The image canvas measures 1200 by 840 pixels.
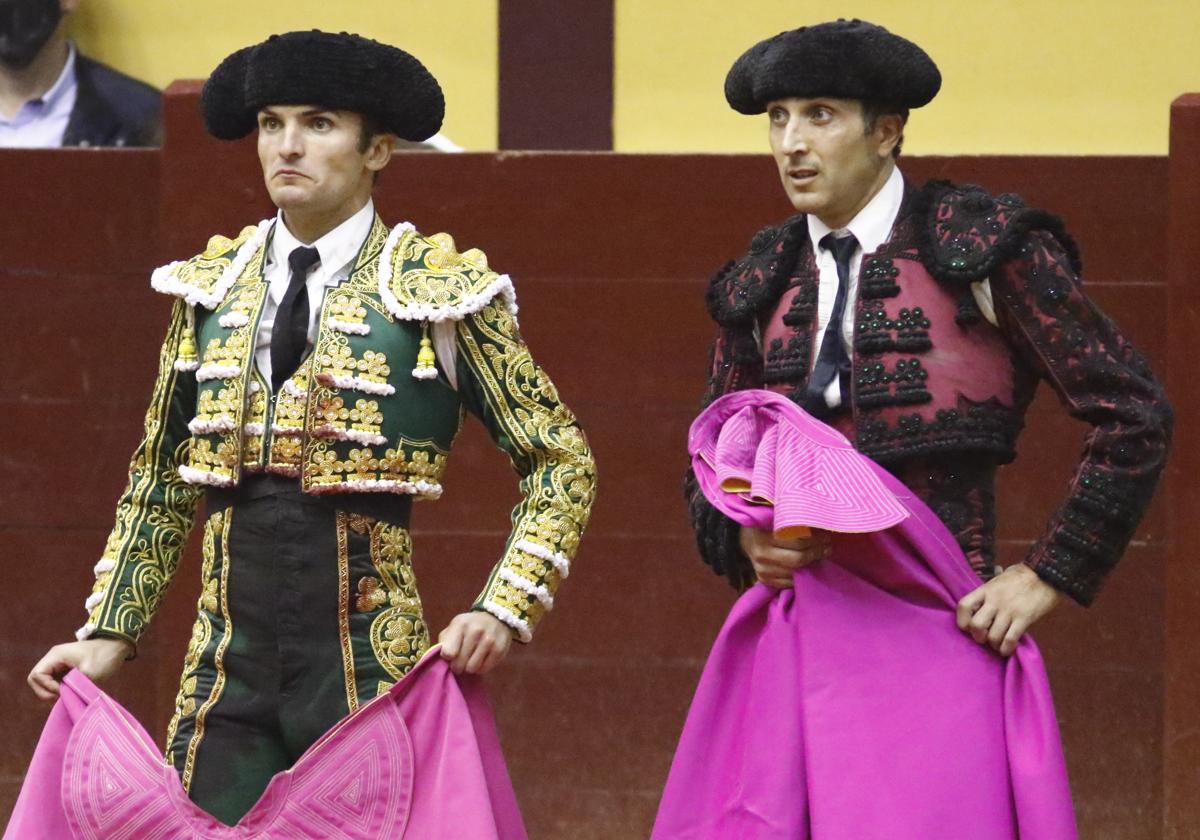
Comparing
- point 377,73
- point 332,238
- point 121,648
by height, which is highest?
Answer: point 377,73

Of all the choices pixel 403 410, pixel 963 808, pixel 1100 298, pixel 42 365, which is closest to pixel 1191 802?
pixel 1100 298

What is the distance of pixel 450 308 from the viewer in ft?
12.6

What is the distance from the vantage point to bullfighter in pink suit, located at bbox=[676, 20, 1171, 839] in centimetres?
364

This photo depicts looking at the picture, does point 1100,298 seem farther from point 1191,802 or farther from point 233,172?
point 233,172

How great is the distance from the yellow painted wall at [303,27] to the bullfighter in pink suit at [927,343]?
255 centimetres

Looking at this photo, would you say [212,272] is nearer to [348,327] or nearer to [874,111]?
[348,327]

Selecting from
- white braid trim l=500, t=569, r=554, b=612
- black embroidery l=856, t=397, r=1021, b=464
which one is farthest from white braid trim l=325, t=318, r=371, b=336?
black embroidery l=856, t=397, r=1021, b=464

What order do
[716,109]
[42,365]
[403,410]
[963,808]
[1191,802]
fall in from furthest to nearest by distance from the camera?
1. [716,109]
2. [42,365]
3. [1191,802]
4. [403,410]
5. [963,808]

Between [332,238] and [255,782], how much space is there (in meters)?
0.85

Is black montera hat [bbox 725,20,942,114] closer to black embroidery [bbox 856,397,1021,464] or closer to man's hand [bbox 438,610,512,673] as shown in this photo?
black embroidery [bbox 856,397,1021,464]

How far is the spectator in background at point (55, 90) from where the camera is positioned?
6340 millimetres

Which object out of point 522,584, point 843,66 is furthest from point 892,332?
point 522,584

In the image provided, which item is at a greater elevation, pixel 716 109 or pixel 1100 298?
pixel 716 109

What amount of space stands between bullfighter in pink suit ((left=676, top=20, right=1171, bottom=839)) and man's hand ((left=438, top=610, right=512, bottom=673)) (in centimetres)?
37
